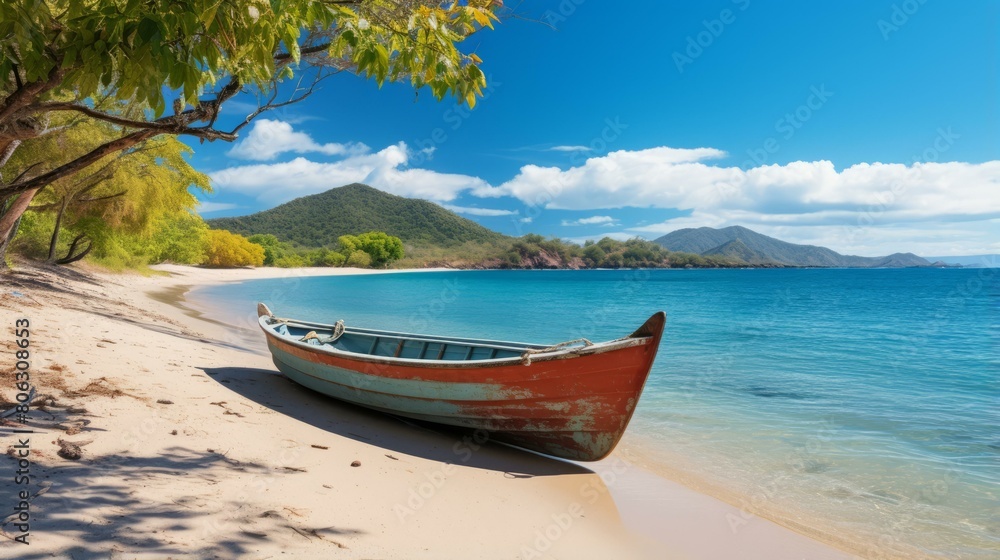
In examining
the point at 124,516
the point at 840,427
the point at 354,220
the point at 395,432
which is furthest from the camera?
the point at 354,220

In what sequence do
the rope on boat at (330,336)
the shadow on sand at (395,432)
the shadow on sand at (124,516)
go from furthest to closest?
the rope on boat at (330,336)
the shadow on sand at (395,432)
the shadow on sand at (124,516)

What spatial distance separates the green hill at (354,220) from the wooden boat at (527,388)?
349 feet

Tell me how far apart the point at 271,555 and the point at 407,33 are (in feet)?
10.3

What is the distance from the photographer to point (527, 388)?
5504mm

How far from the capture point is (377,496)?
13.9 ft

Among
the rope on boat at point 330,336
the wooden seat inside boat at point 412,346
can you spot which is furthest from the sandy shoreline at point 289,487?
the rope on boat at point 330,336

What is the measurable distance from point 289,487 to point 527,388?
2.46m

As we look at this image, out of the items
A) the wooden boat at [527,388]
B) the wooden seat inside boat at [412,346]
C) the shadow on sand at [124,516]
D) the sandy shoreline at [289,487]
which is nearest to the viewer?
the shadow on sand at [124,516]

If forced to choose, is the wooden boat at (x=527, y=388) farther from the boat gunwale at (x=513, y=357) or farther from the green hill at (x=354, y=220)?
the green hill at (x=354, y=220)

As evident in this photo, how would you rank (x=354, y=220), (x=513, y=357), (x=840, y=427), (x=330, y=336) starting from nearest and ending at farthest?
(x=513, y=357) < (x=840, y=427) < (x=330, y=336) < (x=354, y=220)

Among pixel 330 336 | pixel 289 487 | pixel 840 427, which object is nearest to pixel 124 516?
pixel 289 487

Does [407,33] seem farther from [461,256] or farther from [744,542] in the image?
[461,256]

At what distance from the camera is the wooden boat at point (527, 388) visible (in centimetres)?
519

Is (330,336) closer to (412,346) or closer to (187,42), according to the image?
(412,346)
